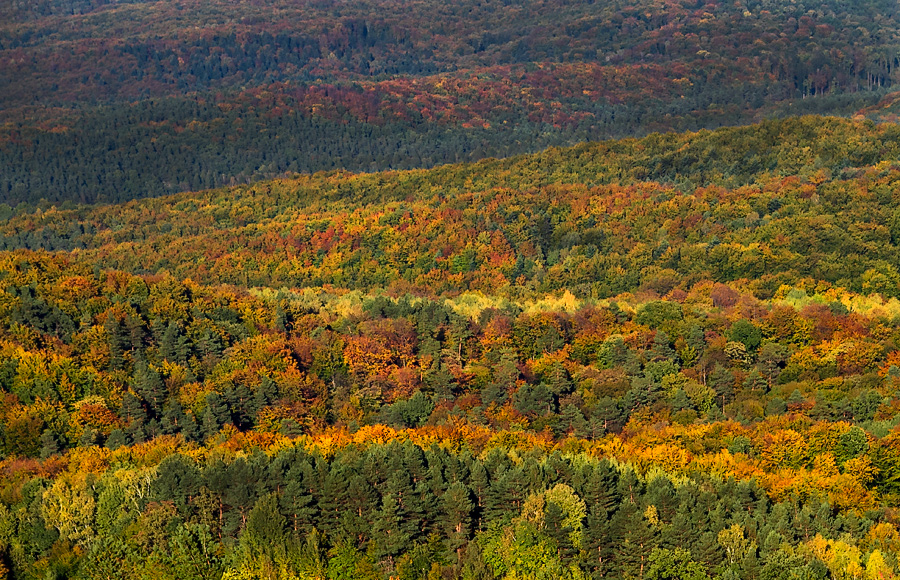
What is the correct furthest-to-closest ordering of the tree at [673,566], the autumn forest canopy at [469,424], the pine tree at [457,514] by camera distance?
the pine tree at [457,514] < the autumn forest canopy at [469,424] < the tree at [673,566]

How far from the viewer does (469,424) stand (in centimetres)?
11938

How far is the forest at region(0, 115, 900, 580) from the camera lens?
87375mm

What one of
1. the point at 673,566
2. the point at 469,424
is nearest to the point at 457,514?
the point at 673,566

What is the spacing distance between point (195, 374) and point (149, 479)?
4233cm

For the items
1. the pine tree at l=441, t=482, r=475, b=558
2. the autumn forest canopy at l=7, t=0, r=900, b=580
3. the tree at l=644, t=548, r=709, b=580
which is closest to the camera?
the tree at l=644, t=548, r=709, b=580

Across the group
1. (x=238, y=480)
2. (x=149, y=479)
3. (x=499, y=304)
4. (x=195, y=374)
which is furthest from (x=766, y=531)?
(x=499, y=304)

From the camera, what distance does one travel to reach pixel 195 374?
5379 inches

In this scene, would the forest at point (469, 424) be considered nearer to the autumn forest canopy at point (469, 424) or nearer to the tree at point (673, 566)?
the tree at point (673, 566)

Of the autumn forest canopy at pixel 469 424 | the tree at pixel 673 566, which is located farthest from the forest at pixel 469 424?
the autumn forest canopy at pixel 469 424

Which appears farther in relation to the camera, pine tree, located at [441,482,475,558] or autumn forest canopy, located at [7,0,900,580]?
pine tree, located at [441,482,475,558]

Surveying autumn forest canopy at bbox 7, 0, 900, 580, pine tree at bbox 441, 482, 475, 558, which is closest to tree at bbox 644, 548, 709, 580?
autumn forest canopy at bbox 7, 0, 900, 580

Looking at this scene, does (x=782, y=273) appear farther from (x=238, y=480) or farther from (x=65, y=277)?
A: (x=238, y=480)

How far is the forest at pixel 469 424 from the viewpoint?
87.4 metres

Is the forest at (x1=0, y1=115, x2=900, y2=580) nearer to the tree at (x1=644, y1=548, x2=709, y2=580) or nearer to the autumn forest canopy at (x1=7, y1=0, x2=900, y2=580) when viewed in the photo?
the tree at (x1=644, y1=548, x2=709, y2=580)
